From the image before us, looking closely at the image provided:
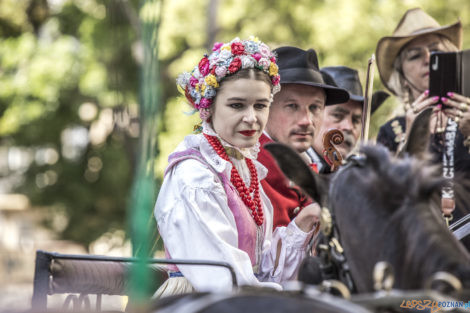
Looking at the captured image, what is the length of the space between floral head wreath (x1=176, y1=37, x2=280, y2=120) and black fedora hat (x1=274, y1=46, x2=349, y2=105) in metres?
0.44

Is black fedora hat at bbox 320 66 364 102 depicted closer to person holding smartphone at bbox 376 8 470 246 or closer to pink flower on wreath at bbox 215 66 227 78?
person holding smartphone at bbox 376 8 470 246

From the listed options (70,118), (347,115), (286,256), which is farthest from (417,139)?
(70,118)

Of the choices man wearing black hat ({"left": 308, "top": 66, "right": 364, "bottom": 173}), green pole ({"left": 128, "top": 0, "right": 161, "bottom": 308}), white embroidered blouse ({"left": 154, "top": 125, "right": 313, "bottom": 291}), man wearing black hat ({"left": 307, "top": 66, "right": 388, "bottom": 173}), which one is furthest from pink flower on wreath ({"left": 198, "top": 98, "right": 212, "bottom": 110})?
green pole ({"left": 128, "top": 0, "right": 161, "bottom": 308})

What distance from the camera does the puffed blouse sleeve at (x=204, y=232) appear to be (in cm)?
258

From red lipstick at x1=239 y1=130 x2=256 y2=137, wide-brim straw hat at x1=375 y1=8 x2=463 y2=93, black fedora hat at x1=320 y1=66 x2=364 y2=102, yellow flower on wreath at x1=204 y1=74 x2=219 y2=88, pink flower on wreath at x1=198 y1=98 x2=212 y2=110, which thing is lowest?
red lipstick at x1=239 y1=130 x2=256 y2=137

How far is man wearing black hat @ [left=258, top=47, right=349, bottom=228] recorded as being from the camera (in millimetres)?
3437

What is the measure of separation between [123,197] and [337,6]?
575 centimetres

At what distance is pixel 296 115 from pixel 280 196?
458mm

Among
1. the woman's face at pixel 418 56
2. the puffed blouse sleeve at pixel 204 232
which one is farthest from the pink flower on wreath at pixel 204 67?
the woman's face at pixel 418 56

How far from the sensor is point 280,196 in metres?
3.41

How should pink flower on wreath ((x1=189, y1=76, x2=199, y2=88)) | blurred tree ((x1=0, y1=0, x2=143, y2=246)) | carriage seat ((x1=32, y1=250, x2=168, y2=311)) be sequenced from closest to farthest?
carriage seat ((x1=32, y1=250, x2=168, y2=311)) → pink flower on wreath ((x1=189, y1=76, x2=199, y2=88)) → blurred tree ((x1=0, y1=0, x2=143, y2=246))

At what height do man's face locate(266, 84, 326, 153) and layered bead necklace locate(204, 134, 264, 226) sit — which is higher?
man's face locate(266, 84, 326, 153)

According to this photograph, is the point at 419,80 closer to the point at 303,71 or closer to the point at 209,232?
the point at 303,71

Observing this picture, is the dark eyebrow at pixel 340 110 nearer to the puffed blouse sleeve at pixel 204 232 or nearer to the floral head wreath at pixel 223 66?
the floral head wreath at pixel 223 66
